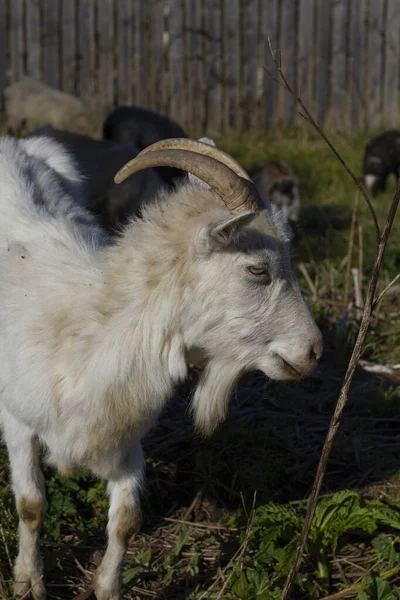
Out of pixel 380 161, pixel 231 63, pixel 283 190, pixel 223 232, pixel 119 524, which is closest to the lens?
pixel 223 232

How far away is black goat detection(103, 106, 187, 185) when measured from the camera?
911cm

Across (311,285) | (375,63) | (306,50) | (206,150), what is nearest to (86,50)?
(306,50)

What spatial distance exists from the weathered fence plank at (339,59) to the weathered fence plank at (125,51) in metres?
2.76

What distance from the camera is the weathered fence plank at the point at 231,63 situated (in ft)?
37.7


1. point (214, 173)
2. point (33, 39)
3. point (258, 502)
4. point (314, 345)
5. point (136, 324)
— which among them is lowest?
point (258, 502)

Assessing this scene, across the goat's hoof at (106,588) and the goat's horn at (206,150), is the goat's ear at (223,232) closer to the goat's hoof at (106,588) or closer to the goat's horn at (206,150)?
the goat's horn at (206,150)

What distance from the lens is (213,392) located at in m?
3.14

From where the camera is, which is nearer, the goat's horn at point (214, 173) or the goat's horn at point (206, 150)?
the goat's horn at point (214, 173)

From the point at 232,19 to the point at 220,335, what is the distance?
30.8 feet

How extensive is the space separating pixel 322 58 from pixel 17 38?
4.07 m

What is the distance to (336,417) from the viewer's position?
262 cm

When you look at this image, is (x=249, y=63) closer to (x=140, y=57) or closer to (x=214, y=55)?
(x=214, y=55)

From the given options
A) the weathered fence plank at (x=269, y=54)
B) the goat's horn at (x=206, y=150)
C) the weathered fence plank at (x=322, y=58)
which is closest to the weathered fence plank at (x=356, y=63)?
the weathered fence plank at (x=322, y=58)

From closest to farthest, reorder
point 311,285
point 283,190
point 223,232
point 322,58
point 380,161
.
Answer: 1. point 223,232
2. point 311,285
3. point 283,190
4. point 380,161
5. point 322,58
